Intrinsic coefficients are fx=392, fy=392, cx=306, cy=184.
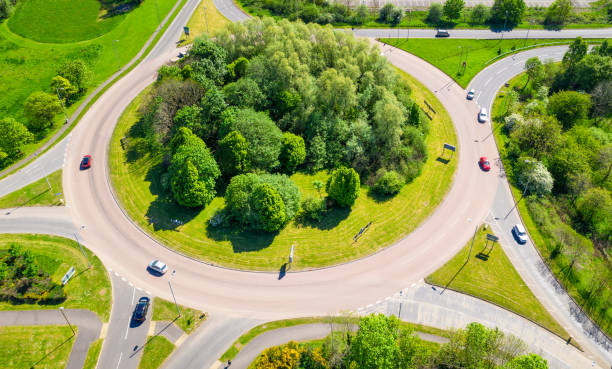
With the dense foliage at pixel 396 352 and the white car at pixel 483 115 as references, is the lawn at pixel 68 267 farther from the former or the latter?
the white car at pixel 483 115

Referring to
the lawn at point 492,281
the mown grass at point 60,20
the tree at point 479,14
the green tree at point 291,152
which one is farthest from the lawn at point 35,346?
the tree at point 479,14

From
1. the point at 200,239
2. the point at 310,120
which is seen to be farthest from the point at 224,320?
the point at 310,120

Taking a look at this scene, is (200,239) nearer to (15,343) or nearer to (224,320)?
(224,320)

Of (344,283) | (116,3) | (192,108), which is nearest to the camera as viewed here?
(344,283)

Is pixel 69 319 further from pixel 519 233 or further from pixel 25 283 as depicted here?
pixel 519 233

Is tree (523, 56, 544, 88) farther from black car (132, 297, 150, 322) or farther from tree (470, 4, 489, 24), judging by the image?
black car (132, 297, 150, 322)
